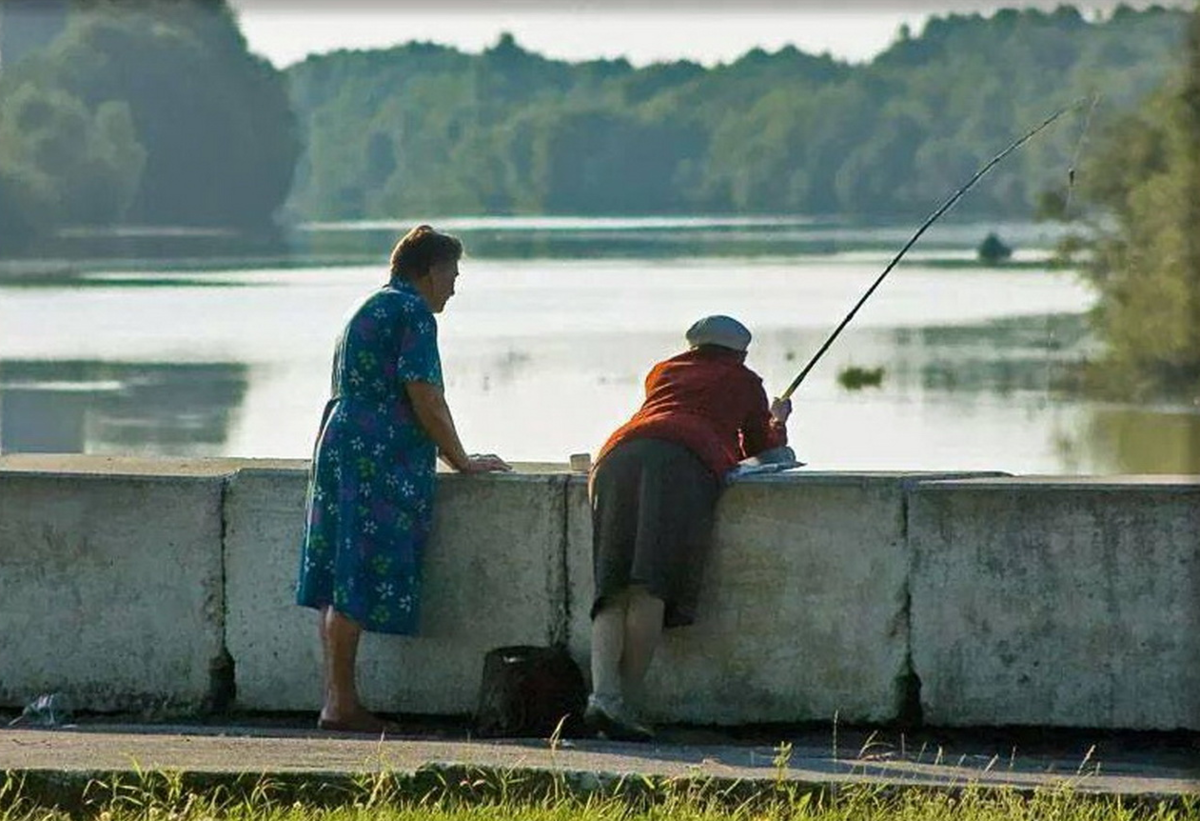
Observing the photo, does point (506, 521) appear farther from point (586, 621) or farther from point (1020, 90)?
point (1020, 90)

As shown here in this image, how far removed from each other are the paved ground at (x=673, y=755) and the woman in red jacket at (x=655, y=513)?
0.76 feet

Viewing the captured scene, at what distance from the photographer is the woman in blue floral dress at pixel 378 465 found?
7.73 meters

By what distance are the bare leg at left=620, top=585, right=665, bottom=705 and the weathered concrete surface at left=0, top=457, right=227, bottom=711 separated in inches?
54.4

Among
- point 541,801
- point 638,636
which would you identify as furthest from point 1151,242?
point 541,801

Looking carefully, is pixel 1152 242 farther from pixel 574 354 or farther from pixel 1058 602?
pixel 1058 602

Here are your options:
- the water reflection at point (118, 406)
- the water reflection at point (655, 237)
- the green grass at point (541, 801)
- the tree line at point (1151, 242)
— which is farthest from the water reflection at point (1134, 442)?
the water reflection at point (655, 237)

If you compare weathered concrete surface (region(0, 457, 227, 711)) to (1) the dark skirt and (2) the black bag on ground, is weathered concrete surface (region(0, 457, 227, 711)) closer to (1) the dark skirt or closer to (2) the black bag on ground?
(2) the black bag on ground

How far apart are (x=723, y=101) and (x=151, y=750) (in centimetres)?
11899

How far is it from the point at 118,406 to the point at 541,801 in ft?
121

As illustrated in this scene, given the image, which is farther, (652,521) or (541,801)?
(652,521)

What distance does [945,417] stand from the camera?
4131cm

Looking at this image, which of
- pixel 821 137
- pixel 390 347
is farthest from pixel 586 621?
pixel 821 137

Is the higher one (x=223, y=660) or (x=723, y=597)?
(x=723, y=597)

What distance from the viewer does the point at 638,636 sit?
7.72m
